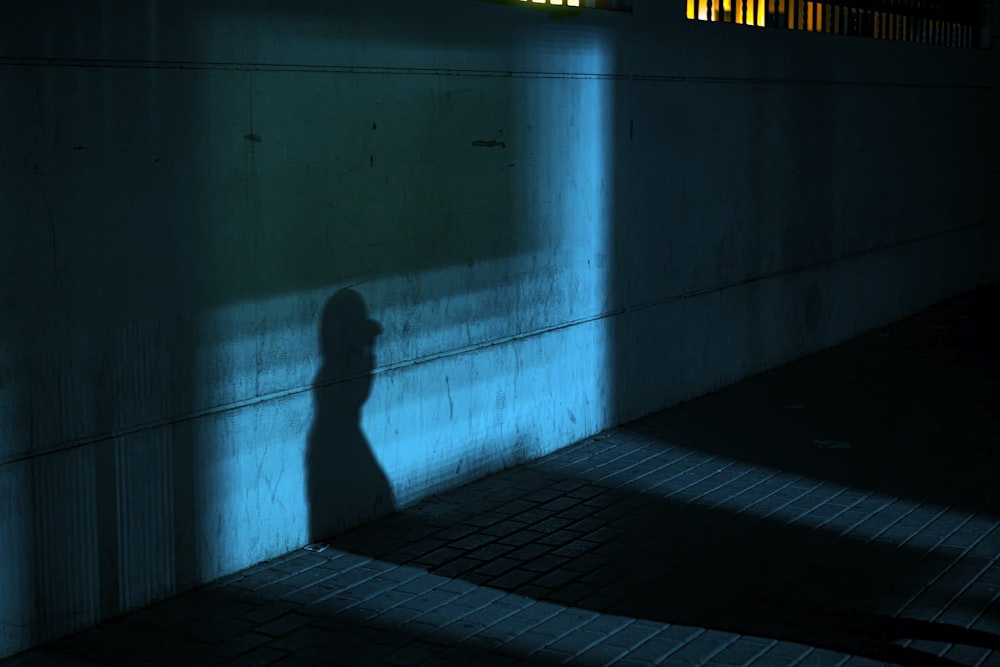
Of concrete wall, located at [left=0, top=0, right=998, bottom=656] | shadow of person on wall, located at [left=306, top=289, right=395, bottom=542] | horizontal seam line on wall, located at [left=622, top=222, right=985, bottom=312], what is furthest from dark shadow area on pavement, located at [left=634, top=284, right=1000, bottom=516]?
shadow of person on wall, located at [left=306, top=289, right=395, bottom=542]

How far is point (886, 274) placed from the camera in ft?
44.2

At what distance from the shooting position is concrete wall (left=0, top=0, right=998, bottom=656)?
5.23 metres

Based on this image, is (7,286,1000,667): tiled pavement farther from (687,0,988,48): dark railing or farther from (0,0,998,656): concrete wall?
(687,0,988,48): dark railing

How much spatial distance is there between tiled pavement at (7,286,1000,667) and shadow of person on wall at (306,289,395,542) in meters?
0.15

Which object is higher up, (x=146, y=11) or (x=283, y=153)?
(x=146, y=11)

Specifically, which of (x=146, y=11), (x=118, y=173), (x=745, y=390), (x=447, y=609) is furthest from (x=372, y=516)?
(x=745, y=390)

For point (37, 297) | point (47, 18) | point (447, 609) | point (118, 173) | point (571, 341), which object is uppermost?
point (47, 18)

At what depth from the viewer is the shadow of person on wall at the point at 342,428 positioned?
657cm

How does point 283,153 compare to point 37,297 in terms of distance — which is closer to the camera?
point 37,297

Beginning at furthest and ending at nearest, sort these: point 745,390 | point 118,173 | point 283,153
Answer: point 745,390
point 283,153
point 118,173

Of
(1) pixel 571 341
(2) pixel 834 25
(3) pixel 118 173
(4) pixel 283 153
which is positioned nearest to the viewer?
(3) pixel 118 173

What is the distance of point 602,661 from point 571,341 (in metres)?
3.69

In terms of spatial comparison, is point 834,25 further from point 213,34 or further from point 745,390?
point 213,34

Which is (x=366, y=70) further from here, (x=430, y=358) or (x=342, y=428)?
(x=342, y=428)
